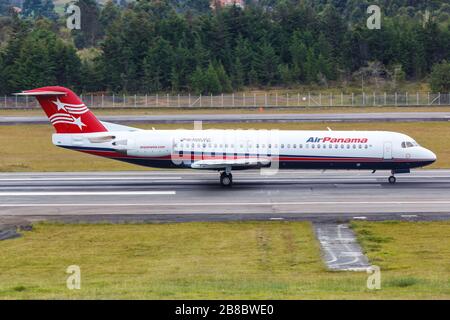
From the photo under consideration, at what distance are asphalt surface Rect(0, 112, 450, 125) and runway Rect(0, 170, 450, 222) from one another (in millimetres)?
22379

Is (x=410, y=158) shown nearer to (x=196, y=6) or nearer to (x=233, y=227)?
(x=233, y=227)

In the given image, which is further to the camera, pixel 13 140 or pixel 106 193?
pixel 13 140

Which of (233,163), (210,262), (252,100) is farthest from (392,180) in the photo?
(252,100)

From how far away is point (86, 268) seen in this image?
28.1 metres

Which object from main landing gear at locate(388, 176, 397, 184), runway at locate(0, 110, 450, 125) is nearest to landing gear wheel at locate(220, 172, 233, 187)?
main landing gear at locate(388, 176, 397, 184)

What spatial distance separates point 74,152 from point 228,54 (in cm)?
5209

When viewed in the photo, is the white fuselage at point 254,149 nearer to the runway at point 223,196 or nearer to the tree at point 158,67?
the runway at point 223,196

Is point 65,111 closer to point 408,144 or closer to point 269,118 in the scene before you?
point 408,144

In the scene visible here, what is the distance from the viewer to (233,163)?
152 ft

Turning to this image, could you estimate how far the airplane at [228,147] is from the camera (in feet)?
154

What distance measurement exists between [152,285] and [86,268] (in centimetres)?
445

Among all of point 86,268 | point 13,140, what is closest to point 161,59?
point 13,140

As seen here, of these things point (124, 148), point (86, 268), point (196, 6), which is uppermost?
point (196, 6)

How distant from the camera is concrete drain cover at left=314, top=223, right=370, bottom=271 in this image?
28.4 meters
